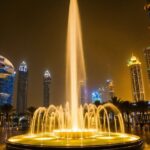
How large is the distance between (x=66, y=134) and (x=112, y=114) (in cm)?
5994

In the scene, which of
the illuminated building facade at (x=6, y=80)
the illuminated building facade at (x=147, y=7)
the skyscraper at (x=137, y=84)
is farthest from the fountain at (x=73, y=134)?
the skyscraper at (x=137, y=84)

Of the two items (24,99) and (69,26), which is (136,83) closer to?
(24,99)

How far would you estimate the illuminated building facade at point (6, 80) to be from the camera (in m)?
133

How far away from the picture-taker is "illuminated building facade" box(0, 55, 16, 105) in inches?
5221

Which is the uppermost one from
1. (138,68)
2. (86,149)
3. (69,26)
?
(138,68)

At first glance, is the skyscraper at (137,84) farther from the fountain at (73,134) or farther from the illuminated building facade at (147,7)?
the fountain at (73,134)

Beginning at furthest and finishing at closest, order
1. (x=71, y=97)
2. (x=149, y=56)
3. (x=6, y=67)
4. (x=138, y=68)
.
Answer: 1. (x=138, y=68)
2. (x=149, y=56)
3. (x=6, y=67)
4. (x=71, y=97)

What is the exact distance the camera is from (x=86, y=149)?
11344 millimetres

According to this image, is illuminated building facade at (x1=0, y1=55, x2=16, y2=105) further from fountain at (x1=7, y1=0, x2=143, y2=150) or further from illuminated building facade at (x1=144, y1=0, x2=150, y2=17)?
fountain at (x1=7, y1=0, x2=143, y2=150)

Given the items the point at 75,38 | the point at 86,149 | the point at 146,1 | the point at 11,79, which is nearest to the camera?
the point at 86,149

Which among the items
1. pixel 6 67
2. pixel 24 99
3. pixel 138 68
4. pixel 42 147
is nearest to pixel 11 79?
pixel 6 67

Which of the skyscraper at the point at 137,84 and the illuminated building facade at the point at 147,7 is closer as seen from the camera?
the illuminated building facade at the point at 147,7

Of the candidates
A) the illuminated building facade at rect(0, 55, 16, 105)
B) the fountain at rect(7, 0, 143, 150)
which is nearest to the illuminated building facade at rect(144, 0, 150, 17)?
the fountain at rect(7, 0, 143, 150)

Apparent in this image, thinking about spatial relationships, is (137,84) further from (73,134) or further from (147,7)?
(73,134)
